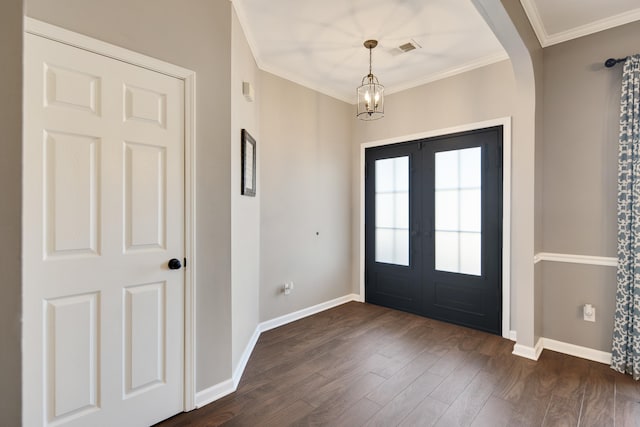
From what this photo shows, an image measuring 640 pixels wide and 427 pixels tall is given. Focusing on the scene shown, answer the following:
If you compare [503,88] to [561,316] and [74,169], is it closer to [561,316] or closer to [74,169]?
[561,316]

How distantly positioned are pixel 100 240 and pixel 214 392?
125 cm

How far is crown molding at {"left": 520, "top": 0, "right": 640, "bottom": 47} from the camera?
2412 mm

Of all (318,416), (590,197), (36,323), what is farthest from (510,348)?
(36,323)

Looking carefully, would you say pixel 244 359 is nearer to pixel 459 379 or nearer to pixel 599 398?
pixel 459 379

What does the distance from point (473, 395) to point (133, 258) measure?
7.91 feet

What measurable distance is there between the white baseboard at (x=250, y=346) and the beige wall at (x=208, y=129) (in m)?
0.06

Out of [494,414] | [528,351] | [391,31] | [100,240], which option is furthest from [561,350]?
[100,240]

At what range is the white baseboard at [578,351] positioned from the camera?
2582 mm

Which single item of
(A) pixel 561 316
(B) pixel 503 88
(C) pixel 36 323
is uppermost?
(B) pixel 503 88

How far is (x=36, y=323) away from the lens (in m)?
1.47

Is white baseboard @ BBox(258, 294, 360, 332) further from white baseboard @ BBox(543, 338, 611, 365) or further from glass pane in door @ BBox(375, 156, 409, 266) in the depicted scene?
white baseboard @ BBox(543, 338, 611, 365)

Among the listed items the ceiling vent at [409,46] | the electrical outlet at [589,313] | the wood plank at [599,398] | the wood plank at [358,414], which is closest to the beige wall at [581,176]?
the electrical outlet at [589,313]
